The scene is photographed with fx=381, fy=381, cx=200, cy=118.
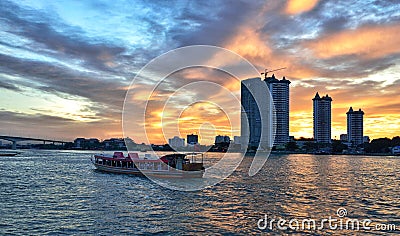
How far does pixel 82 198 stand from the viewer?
4247 cm

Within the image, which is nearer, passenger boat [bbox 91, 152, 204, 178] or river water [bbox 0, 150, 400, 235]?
river water [bbox 0, 150, 400, 235]

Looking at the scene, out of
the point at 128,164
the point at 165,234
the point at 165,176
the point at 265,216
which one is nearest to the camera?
the point at 165,234

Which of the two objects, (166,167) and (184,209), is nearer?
(184,209)

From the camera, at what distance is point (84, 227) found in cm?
2827

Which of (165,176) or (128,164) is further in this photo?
(128,164)

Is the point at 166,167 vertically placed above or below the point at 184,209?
above

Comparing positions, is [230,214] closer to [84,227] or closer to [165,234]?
[165,234]

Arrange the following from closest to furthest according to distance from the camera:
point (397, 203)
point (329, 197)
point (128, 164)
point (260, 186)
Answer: point (397, 203) < point (329, 197) < point (260, 186) < point (128, 164)

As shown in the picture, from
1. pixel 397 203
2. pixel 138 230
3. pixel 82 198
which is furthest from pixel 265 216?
pixel 82 198

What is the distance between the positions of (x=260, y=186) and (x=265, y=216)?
22444 millimetres

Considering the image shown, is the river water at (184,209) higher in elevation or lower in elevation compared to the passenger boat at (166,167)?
lower

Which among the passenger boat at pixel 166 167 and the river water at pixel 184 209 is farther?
the passenger boat at pixel 166 167

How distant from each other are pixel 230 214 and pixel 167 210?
5.96 meters

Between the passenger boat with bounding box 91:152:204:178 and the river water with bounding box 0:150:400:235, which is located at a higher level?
the passenger boat with bounding box 91:152:204:178
